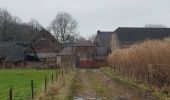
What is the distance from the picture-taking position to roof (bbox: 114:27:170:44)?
3110 inches

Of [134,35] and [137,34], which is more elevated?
[137,34]

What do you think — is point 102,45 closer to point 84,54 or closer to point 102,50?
point 102,50

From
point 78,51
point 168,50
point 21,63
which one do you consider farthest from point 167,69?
point 78,51

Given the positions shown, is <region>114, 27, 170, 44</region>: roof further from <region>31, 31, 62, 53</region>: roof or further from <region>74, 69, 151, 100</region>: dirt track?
<region>74, 69, 151, 100</region>: dirt track

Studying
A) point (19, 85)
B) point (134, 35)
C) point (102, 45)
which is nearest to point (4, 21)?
point (102, 45)

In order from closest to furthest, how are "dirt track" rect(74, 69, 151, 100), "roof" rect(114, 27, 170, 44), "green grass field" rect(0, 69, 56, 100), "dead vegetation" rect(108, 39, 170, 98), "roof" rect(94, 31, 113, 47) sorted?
"dirt track" rect(74, 69, 151, 100) < "green grass field" rect(0, 69, 56, 100) < "dead vegetation" rect(108, 39, 170, 98) < "roof" rect(114, 27, 170, 44) < "roof" rect(94, 31, 113, 47)

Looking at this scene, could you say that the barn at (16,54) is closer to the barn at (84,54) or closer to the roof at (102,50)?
the barn at (84,54)

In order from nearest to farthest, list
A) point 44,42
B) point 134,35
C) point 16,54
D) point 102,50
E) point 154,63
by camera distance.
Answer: point 154,63 → point 16,54 → point 134,35 → point 102,50 → point 44,42

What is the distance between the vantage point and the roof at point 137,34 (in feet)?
259

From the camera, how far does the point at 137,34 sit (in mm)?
80562

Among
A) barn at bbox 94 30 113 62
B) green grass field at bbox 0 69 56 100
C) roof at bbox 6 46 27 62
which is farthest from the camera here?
barn at bbox 94 30 113 62

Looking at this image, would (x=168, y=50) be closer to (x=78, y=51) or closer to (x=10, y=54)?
(x=10, y=54)

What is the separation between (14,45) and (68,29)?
34973mm

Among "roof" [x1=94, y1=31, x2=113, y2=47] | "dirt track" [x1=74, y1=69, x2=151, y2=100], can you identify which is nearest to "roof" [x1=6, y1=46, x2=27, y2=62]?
"roof" [x1=94, y1=31, x2=113, y2=47]
